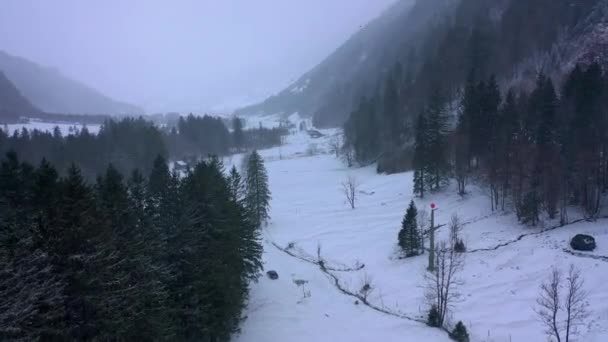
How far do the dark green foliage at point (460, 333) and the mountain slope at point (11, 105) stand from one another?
196 metres

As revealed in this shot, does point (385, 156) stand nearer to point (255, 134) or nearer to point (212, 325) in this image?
point (212, 325)

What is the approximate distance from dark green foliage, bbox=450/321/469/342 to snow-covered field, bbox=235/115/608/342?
0.74 metres

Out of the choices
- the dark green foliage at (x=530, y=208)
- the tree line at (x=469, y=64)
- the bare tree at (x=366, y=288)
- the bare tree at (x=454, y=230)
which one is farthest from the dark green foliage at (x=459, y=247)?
the tree line at (x=469, y=64)

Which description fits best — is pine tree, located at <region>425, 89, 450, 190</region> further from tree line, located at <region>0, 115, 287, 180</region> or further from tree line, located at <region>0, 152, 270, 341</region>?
tree line, located at <region>0, 115, 287, 180</region>

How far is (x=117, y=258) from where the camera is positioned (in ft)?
48.7

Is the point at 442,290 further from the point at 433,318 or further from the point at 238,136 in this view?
the point at 238,136

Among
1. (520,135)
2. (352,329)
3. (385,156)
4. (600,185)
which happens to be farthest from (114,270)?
(385,156)

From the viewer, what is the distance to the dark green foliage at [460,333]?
21031 millimetres

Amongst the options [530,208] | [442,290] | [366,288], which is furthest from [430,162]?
[442,290]

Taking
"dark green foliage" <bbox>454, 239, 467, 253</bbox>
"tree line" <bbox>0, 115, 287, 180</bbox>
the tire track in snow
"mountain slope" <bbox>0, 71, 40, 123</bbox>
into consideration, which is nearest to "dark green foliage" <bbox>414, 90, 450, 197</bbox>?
"dark green foliage" <bbox>454, 239, 467, 253</bbox>

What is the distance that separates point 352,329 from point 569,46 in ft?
210

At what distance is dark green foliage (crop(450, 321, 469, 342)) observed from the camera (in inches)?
828

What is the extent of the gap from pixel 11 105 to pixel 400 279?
727 feet

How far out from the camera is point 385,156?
7300 cm
